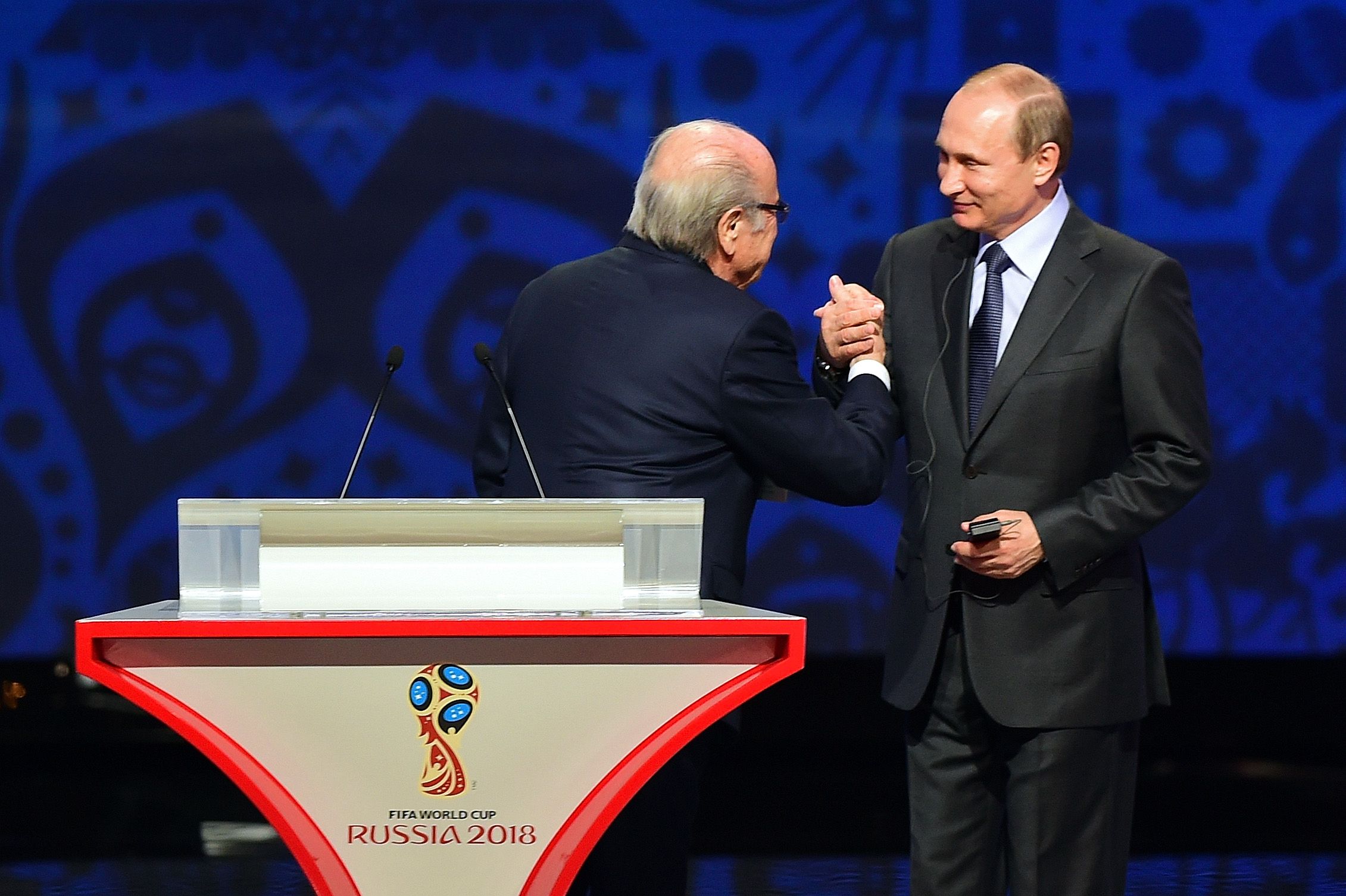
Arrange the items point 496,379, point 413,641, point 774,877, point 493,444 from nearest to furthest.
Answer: point 413,641
point 496,379
point 493,444
point 774,877

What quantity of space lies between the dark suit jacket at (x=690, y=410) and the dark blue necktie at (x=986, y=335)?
12 centimetres

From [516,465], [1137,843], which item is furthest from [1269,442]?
[516,465]

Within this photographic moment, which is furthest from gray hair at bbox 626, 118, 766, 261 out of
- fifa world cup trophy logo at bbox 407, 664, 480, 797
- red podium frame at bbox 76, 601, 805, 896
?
fifa world cup trophy logo at bbox 407, 664, 480, 797

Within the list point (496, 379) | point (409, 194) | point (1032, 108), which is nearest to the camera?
point (496, 379)

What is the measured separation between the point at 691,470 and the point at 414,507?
1.82 feet

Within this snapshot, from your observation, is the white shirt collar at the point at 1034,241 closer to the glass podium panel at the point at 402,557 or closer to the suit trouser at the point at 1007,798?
the suit trouser at the point at 1007,798

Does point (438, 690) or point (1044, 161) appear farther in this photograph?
point (1044, 161)

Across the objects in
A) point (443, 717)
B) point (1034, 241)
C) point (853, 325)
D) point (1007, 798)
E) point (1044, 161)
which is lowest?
point (1007, 798)

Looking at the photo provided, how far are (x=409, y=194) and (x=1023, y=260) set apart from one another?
251 cm

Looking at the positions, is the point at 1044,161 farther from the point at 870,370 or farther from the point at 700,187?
the point at 700,187

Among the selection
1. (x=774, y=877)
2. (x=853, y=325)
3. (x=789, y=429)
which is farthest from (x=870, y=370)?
(x=774, y=877)

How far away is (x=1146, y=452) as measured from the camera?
225 cm

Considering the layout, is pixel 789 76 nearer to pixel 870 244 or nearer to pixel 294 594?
pixel 870 244

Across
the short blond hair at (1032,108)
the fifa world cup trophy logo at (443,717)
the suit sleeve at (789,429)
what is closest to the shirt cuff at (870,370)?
the suit sleeve at (789,429)
